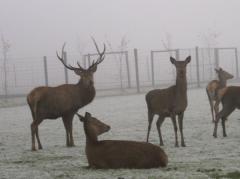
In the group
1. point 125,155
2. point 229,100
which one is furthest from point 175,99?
point 125,155

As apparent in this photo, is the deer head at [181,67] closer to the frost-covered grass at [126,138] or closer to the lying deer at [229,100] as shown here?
the frost-covered grass at [126,138]

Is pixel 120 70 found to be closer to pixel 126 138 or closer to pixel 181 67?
pixel 126 138

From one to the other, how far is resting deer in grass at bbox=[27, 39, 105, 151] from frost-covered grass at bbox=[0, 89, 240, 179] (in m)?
0.47

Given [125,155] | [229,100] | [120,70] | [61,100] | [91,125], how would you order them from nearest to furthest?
[125,155] → [91,125] → [61,100] → [229,100] → [120,70]

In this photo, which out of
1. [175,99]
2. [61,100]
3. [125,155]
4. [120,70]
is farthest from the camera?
[120,70]

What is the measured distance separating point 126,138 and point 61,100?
1538mm

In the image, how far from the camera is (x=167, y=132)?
1230cm

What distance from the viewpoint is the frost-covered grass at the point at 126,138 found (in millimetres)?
7246

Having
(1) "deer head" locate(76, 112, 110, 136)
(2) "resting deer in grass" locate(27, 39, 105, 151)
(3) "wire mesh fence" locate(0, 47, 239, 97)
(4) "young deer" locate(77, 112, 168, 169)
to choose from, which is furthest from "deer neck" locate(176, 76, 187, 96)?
(3) "wire mesh fence" locate(0, 47, 239, 97)

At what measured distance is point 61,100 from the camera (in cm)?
1102

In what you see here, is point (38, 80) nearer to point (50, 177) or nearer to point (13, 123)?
point (13, 123)

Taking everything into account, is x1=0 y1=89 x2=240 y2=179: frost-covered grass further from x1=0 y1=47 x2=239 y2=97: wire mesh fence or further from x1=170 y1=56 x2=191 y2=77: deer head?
x1=0 y1=47 x2=239 y2=97: wire mesh fence

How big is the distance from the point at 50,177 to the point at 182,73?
13.6 ft

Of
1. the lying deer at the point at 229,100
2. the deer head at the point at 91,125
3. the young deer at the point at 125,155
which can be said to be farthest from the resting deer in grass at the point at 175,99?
the young deer at the point at 125,155
